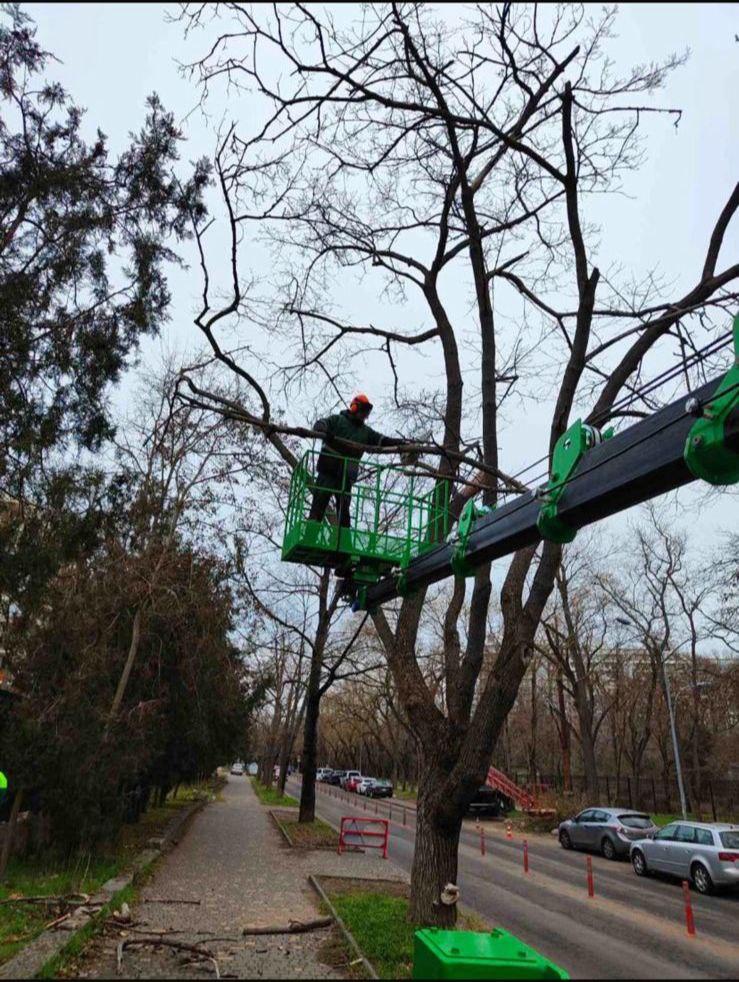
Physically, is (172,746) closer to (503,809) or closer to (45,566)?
(45,566)

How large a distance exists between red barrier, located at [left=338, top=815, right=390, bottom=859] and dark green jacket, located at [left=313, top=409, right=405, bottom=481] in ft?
39.2

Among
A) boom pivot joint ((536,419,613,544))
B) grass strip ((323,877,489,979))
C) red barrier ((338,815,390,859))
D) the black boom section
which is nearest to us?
the black boom section

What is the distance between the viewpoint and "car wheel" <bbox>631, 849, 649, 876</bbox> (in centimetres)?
1806

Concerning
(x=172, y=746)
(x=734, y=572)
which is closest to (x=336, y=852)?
(x=172, y=746)

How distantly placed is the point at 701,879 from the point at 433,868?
423 inches

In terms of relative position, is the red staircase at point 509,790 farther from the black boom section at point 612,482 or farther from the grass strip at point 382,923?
the black boom section at point 612,482

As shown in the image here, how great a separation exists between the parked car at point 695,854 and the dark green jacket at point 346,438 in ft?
42.3

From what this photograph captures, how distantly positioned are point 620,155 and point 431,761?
816 centimetres

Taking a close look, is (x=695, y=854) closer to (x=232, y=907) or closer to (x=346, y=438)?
(x=232, y=907)

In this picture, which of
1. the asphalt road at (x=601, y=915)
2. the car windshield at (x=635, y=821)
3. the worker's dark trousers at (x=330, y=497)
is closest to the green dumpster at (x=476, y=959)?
the asphalt road at (x=601, y=915)

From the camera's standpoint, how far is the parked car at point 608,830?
21453 millimetres

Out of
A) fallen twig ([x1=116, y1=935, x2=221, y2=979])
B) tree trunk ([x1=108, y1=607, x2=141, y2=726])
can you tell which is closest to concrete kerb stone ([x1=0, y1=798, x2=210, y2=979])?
fallen twig ([x1=116, y1=935, x2=221, y2=979])

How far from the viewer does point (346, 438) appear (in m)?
8.43

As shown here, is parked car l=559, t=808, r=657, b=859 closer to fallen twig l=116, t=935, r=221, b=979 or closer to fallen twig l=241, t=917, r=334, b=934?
fallen twig l=241, t=917, r=334, b=934
